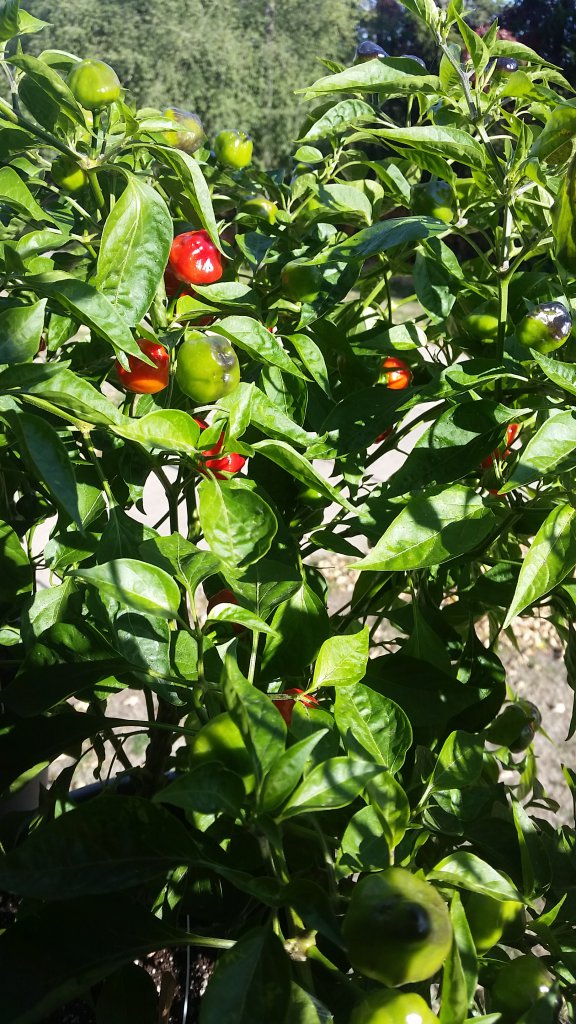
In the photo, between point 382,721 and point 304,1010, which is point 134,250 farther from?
point 304,1010

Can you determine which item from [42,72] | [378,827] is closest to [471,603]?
[378,827]

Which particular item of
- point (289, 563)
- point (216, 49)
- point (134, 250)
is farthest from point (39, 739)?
point (216, 49)

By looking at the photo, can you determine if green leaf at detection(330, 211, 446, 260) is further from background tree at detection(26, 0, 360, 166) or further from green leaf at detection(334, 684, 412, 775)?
background tree at detection(26, 0, 360, 166)

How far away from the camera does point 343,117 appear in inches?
27.2

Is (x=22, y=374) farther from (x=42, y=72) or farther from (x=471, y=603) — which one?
(x=471, y=603)

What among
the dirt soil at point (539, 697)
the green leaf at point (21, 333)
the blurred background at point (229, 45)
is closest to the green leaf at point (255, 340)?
the green leaf at point (21, 333)

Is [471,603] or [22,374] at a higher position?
[22,374]

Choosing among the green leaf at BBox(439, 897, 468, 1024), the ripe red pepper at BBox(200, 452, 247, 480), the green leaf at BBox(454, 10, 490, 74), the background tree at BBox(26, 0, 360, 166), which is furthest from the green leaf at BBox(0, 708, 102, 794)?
the background tree at BBox(26, 0, 360, 166)

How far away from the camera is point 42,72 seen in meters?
0.59

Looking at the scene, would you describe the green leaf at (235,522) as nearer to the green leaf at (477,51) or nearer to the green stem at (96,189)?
the green stem at (96,189)

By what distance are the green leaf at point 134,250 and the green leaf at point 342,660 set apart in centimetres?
23

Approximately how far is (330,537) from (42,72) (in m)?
0.37

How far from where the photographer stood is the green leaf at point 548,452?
48cm

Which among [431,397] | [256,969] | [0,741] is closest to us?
[256,969]
